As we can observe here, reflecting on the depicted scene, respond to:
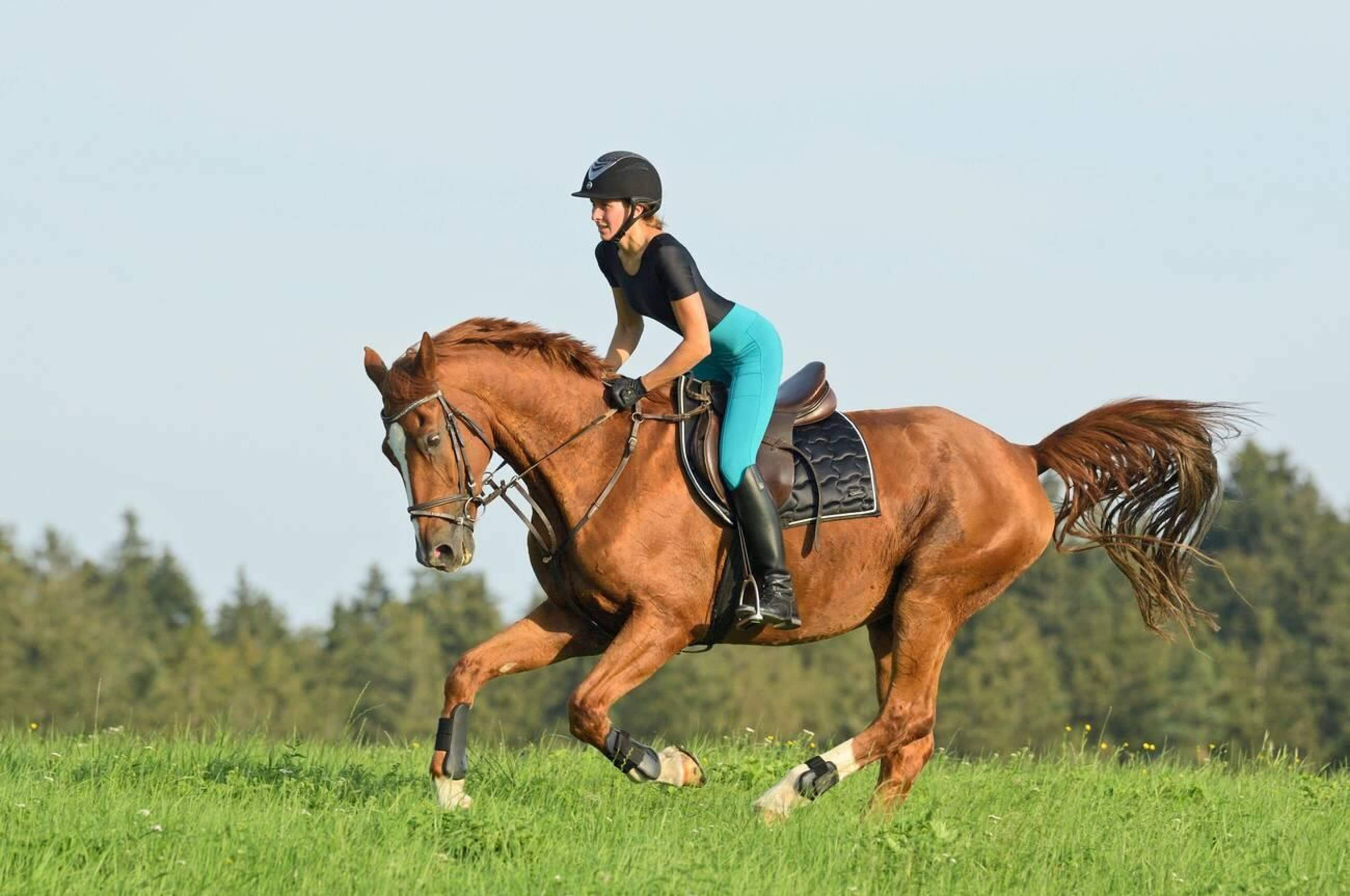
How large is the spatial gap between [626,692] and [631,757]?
43 cm

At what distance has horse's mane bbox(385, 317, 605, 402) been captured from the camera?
9242 mm

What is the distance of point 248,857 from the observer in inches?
295

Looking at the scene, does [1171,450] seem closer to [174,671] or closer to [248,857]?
[248,857]

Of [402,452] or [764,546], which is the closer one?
[402,452]

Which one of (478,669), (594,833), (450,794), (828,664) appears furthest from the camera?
(828,664)

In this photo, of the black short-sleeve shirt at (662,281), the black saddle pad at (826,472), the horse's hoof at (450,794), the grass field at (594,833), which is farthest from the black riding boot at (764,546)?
the horse's hoof at (450,794)

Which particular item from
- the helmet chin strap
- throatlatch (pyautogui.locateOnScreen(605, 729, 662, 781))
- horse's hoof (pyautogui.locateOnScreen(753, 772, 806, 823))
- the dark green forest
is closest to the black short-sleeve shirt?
the helmet chin strap

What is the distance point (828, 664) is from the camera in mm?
102938

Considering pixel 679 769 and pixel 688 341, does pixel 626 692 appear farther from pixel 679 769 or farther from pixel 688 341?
pixel 688 341

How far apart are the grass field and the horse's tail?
134cm

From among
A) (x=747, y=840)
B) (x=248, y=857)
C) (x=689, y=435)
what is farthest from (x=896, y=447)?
(x=248, y=857)

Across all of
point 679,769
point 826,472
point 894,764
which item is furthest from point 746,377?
point 894,764

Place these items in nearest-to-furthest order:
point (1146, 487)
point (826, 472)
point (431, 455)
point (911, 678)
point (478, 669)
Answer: point (431, 455), point (478, 669), point (826, 472), point (911, 678), point (1146, 487)

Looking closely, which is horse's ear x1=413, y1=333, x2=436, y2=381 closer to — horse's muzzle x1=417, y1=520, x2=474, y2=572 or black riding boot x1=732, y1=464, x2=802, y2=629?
horse's muzzle x1=417, y1=520, x2=474, y2=572
